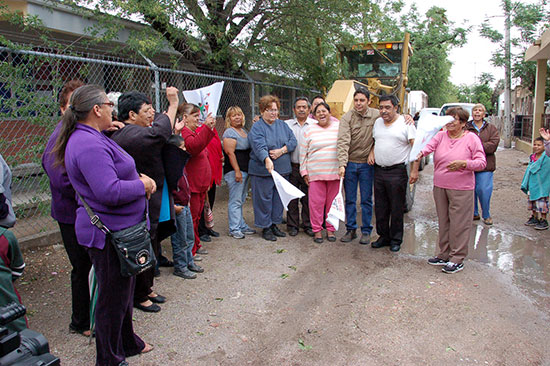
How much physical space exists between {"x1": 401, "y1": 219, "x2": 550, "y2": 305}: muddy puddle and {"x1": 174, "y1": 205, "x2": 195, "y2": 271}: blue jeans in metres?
2.80

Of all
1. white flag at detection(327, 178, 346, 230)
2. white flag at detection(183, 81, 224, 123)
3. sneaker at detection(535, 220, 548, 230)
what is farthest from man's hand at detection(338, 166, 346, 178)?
sneaker at detection(535, 220, 548, 230)

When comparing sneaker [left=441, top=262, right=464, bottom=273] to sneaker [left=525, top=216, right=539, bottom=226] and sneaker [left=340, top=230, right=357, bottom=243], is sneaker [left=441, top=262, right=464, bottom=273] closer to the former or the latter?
sneaker [left=340, top=230, right=357, bottom=243]

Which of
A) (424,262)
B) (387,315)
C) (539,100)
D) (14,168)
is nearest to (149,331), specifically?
(387,315)

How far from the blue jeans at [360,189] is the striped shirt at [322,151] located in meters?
0.21

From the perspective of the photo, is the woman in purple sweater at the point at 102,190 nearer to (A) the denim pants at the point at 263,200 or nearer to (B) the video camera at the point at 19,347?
(B) the video camera at the point at 19,347

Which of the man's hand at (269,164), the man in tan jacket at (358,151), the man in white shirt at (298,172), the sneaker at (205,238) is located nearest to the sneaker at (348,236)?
the man in tan jacket at (358,151)

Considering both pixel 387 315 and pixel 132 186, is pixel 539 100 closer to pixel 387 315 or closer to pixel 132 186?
pixel 387 315

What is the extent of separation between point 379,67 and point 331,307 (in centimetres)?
837

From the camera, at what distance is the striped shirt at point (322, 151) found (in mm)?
5656

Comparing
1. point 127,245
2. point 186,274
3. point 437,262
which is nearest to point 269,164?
point 186,274

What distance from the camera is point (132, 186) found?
2.55 m

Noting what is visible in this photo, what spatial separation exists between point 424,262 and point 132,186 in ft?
12.4

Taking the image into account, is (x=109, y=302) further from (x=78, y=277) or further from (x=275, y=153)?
(x=275, y=153)

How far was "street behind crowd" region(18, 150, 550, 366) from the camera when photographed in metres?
3.16
